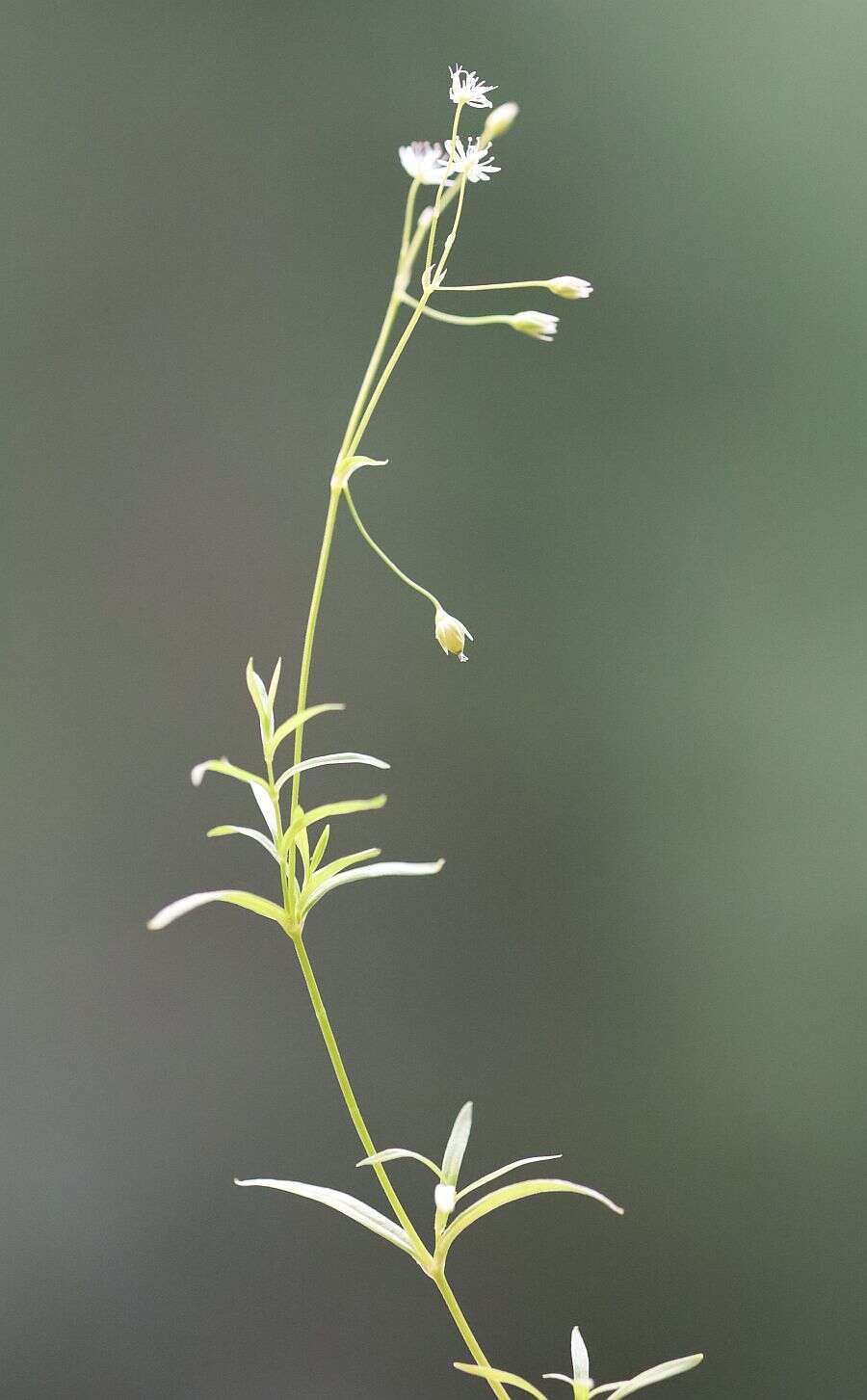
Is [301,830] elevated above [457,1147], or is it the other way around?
[301,830]

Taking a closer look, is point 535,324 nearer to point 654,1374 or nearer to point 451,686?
point 654,1374

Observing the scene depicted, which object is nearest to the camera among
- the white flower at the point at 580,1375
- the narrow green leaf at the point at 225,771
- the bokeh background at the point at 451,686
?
the narrow green leaf at the point at 225,771

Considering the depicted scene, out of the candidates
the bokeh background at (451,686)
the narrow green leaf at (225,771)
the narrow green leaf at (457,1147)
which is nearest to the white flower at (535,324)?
the narrow green leaf at (225,771)

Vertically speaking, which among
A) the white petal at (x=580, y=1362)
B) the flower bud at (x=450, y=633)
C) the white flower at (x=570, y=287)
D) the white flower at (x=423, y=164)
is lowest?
the white petal at (x=580, y=1362)

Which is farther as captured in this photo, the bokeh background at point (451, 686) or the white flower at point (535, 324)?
the bokeh background at point (451, 686)

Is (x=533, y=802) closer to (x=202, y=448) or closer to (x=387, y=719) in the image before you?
(x=387, y=719)

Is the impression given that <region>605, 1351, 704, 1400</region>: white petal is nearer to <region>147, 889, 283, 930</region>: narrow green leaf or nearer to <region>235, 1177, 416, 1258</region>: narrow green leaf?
<region>235, 1177, 416, 1258</region>: narrow green leaf

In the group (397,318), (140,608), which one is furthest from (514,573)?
(140,608)

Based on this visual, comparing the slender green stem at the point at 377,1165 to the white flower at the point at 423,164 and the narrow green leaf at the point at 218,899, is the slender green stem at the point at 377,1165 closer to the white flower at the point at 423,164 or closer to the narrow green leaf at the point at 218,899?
the narrow green leaf at the point at 218,899

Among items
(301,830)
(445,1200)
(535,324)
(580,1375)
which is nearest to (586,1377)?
(580,1375)
